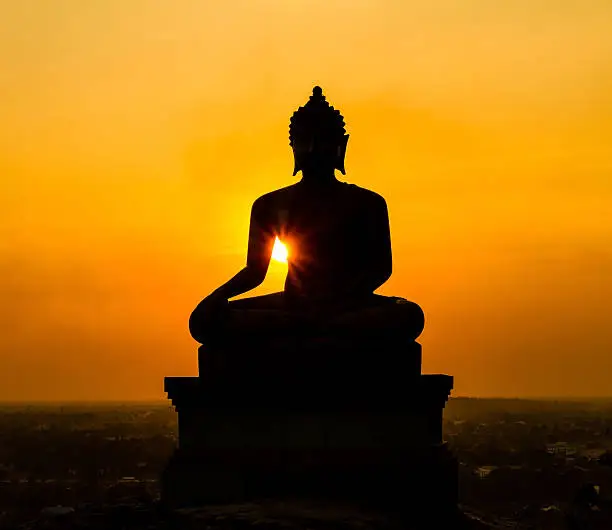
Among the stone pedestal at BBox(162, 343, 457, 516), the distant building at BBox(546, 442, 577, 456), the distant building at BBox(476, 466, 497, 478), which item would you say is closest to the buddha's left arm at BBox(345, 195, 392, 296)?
the stone pedestal at BBox(162, 343, 457, 516)

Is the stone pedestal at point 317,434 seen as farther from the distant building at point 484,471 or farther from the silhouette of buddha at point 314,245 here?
the distant building at point 484,471

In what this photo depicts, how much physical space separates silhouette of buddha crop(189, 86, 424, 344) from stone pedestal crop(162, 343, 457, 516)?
19.2 inches

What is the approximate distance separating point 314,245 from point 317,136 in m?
1.04

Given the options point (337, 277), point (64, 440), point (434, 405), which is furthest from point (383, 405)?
point (64, 440)

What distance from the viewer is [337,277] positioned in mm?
11383

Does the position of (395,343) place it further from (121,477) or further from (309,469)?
(121,477)

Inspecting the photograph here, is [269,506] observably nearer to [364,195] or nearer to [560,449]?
[364,195]

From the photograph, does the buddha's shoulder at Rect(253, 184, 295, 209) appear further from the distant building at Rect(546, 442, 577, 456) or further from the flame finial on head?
the distant building at Rect(546, 442, 577, 456)

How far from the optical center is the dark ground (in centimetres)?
987

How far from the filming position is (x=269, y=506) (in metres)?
9.94

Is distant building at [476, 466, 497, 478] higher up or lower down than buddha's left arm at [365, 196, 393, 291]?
lower down

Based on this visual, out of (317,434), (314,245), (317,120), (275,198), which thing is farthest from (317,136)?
(317,434)

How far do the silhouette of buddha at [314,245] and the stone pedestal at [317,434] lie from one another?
49cm

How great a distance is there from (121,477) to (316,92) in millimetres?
33772
